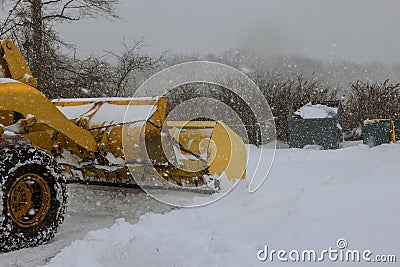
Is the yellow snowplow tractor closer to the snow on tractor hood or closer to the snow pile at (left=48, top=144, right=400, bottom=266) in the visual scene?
the snow on tractor hood

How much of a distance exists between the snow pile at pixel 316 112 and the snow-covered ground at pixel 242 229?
7.42m

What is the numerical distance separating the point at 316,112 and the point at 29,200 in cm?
1018

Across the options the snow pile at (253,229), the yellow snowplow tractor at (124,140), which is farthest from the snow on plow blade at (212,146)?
the snow pile at (253,229)

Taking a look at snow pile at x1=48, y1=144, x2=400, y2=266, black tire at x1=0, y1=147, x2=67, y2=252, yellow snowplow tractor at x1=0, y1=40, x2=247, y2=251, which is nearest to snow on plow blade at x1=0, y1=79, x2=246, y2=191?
yellow snowplow tractor at x1=0, y1=40, x2=247, y2=251

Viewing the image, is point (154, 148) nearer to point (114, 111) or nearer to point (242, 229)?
point (114, 111)

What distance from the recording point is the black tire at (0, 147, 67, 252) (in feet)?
12.6

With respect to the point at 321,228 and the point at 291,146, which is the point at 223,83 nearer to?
the point at 291,146

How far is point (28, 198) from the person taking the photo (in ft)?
13.6

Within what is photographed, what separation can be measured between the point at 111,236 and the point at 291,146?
9557 mm

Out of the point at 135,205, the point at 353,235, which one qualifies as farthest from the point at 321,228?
the point at 135,205

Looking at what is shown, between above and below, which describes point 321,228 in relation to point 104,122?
below

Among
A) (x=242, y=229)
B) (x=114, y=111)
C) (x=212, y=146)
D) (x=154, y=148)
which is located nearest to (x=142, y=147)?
(x=154, y=148)

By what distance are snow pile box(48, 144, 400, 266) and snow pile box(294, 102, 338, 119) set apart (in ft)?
25.8

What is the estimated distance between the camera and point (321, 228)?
3.54 m
